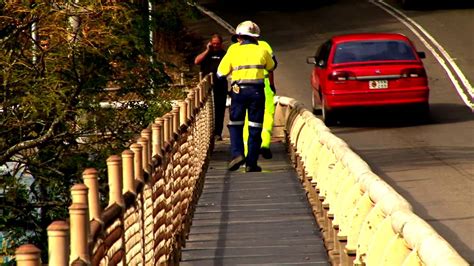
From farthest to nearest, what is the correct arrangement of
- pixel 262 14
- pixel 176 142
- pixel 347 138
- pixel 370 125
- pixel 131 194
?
pixel 262 14 < pixel 370 125 < pixel 347 138 < pixel 176 142 < pixel 131 194

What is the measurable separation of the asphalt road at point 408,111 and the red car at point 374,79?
370 mm

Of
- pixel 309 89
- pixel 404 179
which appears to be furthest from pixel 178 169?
pixel 309 89

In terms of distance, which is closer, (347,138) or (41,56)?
(41,56)

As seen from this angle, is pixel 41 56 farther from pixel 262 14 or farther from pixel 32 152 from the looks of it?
pixel 262 14

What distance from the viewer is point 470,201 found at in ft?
51.1

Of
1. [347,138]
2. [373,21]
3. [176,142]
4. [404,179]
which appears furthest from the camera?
[373,21]

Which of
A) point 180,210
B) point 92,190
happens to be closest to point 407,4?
point 180,210

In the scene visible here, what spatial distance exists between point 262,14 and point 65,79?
98.5 ft

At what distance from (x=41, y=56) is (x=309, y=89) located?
51.7 feet

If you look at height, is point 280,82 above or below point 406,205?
below

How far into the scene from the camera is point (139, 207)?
7.86 meters

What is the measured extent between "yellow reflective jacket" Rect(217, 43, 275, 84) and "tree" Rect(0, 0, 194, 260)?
2.24 metres

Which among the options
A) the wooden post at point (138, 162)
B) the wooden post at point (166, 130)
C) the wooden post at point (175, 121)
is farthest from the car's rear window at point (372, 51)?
the wooden post at point (138, 162)

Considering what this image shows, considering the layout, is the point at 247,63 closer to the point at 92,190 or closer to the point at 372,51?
the point at 372,51
